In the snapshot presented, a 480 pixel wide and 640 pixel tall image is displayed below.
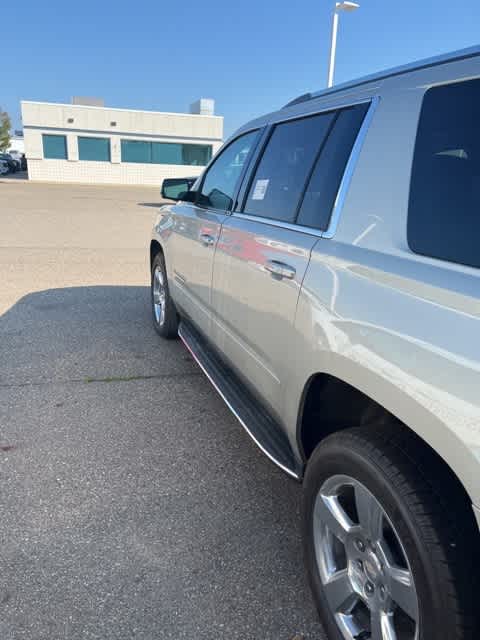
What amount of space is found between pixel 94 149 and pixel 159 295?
108 ft

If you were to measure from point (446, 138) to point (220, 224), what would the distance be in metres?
1.79

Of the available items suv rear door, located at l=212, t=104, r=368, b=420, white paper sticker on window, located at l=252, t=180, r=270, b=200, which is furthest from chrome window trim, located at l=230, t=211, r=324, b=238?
white paper sticker on window, located at l=252, t=180, r=270, b=200

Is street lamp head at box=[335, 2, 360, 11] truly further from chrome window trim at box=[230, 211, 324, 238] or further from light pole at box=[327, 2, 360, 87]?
chrome window trim at box=[230, 211, 324, 238]

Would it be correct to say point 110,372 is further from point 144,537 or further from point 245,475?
point 144,537

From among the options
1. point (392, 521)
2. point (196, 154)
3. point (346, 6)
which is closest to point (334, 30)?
point (346, 6)

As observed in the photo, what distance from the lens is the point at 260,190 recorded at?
2.96 metres

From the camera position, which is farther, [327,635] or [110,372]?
[110,372]

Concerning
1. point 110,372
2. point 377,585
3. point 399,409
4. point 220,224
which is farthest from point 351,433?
point 110,372

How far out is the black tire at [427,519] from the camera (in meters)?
1.38

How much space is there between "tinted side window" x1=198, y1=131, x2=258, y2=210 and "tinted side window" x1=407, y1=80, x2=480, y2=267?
1717 mm

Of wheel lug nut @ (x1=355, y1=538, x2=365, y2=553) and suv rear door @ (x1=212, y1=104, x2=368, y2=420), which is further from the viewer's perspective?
suv rear door @ (x1=212, y1=104, x2=368, y2=420)

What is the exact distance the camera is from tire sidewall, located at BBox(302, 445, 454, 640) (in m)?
1.40

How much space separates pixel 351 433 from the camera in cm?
179

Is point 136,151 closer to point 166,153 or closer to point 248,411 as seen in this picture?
point 166,153
